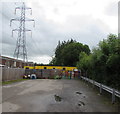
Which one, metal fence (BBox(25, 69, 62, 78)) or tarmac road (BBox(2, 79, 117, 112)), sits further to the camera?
metal fence (BBox(25, 69, 62, 78))

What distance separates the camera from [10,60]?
5481 cm

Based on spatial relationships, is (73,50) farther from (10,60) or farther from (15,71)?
(15,71)

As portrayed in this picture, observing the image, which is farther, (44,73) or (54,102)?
(44,73)

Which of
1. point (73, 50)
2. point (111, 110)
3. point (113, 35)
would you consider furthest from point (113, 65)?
point (73, 50)

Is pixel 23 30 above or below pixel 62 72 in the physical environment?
above

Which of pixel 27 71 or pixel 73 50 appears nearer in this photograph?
pixel 27 71

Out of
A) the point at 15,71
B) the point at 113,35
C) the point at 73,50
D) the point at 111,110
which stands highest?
the point at 73,50

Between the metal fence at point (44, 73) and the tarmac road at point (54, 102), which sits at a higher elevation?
the metal fence at point (44, 73)

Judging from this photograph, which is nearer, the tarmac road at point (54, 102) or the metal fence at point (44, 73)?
the tarmac road at point (54, 102)

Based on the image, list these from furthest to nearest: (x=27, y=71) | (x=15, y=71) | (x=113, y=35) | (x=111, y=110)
Result: (x=27, y=71), (x=15, y=71), (x=113, y=35), (x=111, y=110)

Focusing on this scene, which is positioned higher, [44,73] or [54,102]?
[44,73]

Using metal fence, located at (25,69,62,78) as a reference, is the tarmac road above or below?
below

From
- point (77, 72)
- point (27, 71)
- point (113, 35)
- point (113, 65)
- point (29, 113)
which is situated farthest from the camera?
point (77, 72)

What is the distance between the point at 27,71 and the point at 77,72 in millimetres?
11514
